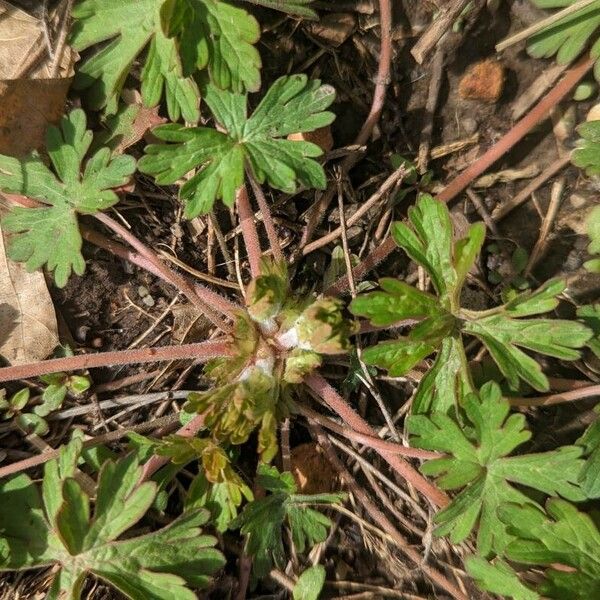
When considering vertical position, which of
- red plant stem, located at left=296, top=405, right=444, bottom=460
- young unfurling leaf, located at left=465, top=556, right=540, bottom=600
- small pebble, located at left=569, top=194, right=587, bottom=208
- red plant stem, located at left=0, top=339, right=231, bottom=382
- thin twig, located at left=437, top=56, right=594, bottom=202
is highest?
thin twig, located at left=437, top=56, right=594, bottom=202

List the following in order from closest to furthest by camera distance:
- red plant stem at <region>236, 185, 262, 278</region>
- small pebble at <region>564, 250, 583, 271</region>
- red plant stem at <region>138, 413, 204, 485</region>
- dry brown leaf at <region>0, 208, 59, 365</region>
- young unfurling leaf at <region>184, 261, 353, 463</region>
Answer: young unfurling leaf at <region>184, 261, 353, 463</region>
red plant stem at <region>138, 413, 204, 485</region>
red plant stem at <region>236, 185, 262, 278</region>
dry brown leaf at <region>0, 208, 59, 365</region>
small pebble at <region>564, 250, 583, 271</region>

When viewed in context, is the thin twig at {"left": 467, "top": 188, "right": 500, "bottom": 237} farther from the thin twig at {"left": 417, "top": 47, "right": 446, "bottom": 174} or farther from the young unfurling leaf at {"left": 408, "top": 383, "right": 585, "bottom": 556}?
the young unfurling leaf at {"left": 408, "top": 383, "right": 585, "bottom": 556}

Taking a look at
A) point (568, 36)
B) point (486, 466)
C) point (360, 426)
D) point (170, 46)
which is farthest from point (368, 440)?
point (568, 36)

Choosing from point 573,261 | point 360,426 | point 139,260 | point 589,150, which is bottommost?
point 360,426

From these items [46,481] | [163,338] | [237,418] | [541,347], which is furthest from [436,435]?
[46,481]

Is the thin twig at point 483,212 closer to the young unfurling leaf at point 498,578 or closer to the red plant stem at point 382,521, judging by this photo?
the red plant stem at point 382,521

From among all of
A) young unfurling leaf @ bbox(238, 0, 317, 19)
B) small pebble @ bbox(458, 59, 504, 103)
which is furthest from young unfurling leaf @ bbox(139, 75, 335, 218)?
small pebble @ bbox(458, 59, 504, 103)

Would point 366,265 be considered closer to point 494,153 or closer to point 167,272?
point 494,153
